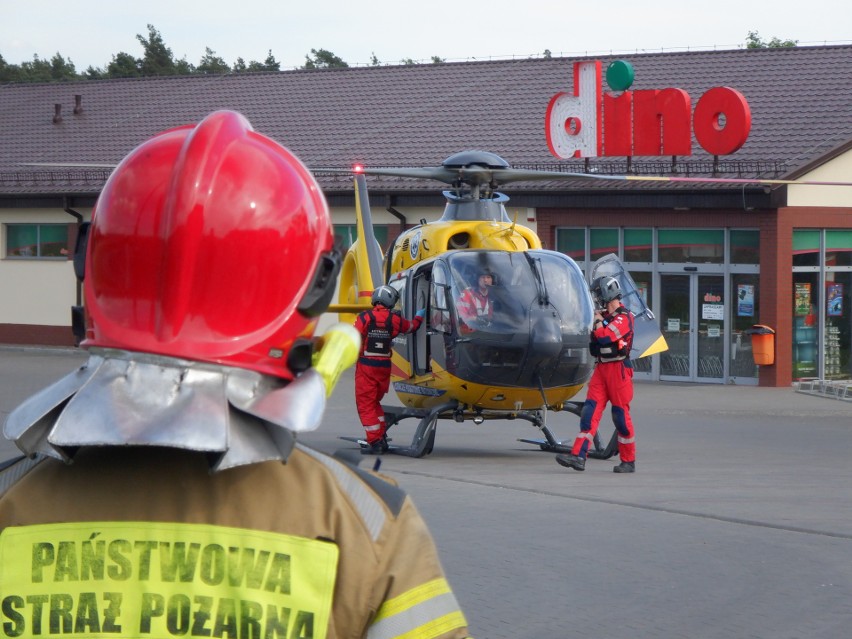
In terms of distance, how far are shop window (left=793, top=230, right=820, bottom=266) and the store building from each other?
0.03 m

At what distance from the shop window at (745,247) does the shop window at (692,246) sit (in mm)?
223

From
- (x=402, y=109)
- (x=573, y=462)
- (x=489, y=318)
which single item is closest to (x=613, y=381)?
(x=573, y=462)

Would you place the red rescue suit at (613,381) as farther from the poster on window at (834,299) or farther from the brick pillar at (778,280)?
the poster on window at (834,299)

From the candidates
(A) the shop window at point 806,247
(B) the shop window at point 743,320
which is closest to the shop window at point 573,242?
(B) the shop window at point 743,320

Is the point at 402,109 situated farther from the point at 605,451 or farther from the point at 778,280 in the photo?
the point at 605,451

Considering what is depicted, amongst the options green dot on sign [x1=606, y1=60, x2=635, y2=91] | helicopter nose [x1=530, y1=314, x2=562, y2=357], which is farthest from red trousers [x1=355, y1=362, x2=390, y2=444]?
green dot on sign [x1=606, y1=60, x2=635, y2=91]

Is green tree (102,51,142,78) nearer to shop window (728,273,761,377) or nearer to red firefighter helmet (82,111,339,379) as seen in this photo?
shop window (728,273,761,377)

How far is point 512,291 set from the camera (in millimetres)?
14875

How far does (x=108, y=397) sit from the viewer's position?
2068mm

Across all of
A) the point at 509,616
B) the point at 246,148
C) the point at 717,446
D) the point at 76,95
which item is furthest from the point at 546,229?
the point at 246,148

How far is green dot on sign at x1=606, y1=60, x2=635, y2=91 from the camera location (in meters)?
27.6

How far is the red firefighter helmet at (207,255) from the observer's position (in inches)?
85.4

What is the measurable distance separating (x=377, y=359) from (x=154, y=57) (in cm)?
6779

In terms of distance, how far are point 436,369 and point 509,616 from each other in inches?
313
